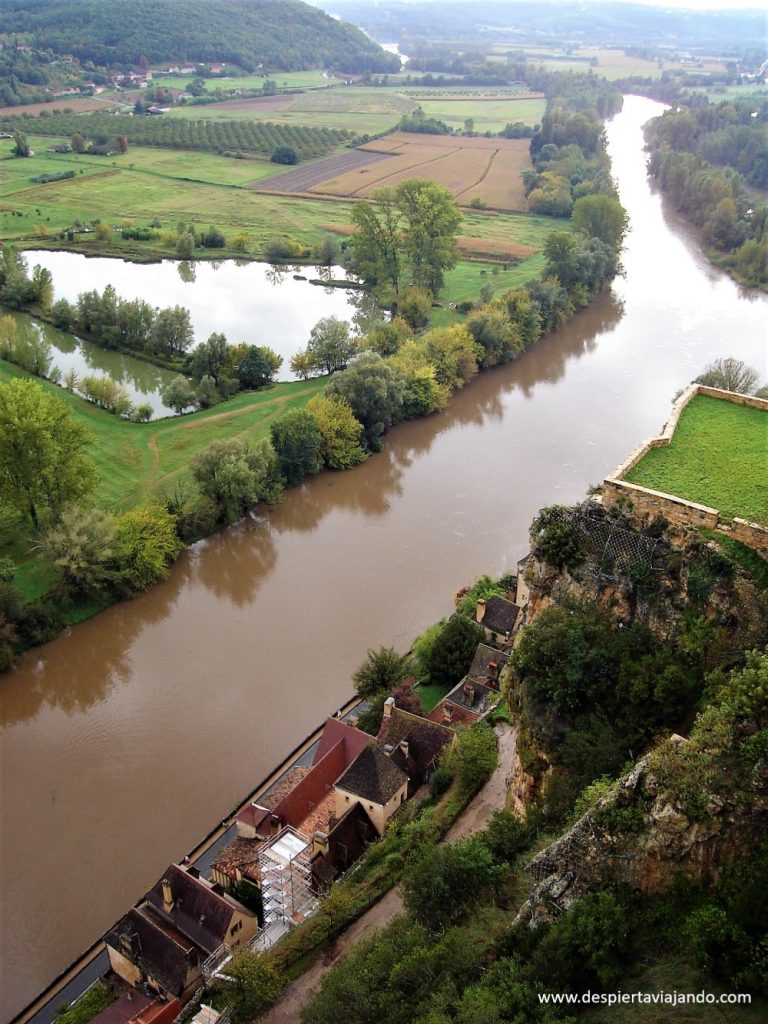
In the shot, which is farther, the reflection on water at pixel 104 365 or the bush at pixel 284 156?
the bush at pixel 284 156

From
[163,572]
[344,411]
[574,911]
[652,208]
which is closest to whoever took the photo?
[574,911]

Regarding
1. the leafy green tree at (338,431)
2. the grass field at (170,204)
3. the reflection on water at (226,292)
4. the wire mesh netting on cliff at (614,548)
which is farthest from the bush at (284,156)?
the wire mesh netting on cliff at (614,548)

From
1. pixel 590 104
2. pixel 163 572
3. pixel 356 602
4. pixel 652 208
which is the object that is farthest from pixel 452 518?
pixel 590 104

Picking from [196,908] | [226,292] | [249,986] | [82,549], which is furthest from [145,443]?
[249,986]

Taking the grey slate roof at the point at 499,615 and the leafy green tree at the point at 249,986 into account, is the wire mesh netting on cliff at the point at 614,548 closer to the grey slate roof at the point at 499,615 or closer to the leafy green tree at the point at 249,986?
the leafy green tree at the point at 249,986

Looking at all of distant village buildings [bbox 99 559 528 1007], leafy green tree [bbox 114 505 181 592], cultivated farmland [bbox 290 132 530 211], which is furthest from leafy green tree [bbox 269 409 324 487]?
cultivated farmland [bbox 290 132 530 211]

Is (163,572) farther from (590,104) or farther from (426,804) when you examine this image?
(590,104)

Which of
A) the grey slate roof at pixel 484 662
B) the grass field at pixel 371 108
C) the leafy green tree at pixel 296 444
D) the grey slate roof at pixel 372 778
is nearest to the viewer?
the grey slate roof at pixel 372 778

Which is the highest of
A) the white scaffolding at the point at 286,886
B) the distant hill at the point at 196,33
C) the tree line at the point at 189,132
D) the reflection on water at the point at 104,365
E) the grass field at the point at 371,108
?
the distant hill at the point at 196,33
